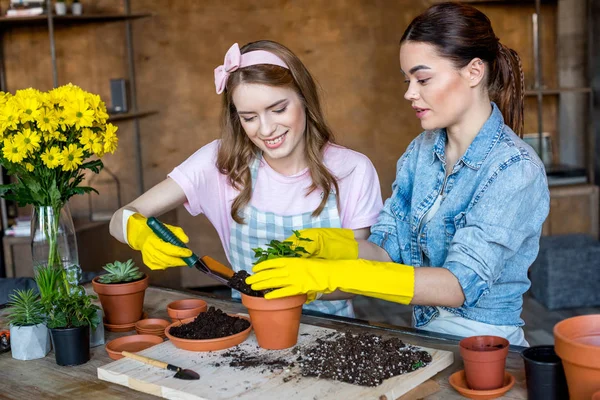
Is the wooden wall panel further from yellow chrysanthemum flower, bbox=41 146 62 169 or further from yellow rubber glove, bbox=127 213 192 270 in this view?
yellow chrysanthemum flower, bbox=41 146 62 169

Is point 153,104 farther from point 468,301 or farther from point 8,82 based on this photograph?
point 468,301

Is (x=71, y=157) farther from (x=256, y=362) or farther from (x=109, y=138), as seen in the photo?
(x=256, y=362)

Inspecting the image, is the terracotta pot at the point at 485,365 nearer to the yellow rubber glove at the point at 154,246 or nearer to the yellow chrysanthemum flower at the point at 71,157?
the yellow rubber glove at the point at 154,246

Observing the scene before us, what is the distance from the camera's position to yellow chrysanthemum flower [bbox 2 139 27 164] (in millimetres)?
1718

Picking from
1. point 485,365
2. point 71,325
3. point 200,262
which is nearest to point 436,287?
point 485,365

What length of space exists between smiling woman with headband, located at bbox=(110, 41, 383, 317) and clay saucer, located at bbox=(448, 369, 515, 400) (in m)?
0.79

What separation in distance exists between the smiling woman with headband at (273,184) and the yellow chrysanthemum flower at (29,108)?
477 millimetres

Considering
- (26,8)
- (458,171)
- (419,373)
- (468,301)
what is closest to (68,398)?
(419,373)

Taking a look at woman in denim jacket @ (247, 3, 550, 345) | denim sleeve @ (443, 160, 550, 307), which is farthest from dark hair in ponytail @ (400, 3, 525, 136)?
denim sleeve @ (443, 160, 550, 307)

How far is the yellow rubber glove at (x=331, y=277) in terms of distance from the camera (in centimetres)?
157

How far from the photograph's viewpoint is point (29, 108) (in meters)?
1.72

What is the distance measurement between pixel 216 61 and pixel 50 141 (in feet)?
11.2

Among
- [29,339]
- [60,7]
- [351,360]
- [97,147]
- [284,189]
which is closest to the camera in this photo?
[351,360]

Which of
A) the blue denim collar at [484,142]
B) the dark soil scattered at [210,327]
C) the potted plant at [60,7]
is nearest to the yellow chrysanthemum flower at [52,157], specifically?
the dark soil scattered at [210,327]
